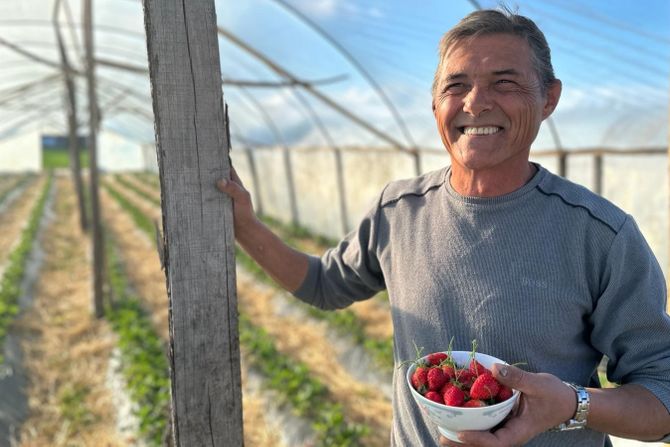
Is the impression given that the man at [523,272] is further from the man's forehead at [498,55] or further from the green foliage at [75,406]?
the green foliage at [75,406]

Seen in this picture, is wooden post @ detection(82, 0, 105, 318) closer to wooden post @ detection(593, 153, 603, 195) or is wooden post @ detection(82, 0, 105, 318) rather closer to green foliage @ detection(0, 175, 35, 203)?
wooden post @ detection(593, 153, 603, 195)

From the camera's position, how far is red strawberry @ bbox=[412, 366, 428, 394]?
1363mm

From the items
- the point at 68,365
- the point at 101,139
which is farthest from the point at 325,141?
the point at 101,139

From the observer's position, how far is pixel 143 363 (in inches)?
207

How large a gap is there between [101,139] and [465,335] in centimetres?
3988

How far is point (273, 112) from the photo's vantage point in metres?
10.8

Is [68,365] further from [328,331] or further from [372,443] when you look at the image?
[372,443]

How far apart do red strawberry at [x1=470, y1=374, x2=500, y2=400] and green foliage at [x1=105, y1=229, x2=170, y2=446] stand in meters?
3.37

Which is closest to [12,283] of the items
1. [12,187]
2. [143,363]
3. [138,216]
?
[143,363]

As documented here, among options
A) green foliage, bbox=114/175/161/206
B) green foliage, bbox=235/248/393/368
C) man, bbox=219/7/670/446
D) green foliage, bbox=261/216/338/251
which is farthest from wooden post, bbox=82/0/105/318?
green foliage, bbox=114/175/161/206

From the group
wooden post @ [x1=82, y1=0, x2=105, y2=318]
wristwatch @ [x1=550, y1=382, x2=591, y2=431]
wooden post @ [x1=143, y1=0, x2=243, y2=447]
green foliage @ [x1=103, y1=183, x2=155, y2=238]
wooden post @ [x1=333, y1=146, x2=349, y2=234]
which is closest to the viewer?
wristwatch @ [x1=550, y1=382, x2=591, y2=431]

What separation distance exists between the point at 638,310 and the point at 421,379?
0.52m

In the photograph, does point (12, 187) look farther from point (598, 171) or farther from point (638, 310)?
point (638, 310)

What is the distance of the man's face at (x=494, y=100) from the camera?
1.40 m
